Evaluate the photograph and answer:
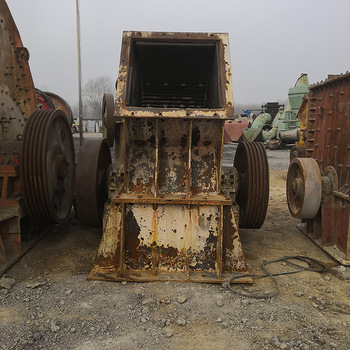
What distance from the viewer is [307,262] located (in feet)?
11.1

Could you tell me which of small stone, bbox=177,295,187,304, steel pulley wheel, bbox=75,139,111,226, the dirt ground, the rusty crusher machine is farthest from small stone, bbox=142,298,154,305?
steel pulley wheel, bbox=75,139,111,226

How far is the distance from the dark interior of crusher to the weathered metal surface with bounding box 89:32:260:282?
245 millimetres

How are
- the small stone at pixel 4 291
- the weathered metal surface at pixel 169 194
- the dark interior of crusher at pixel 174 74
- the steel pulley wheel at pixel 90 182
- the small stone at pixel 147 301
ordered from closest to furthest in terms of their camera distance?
1. the small stone at pixel 147 301
2. the small stone at pixel 4 291
3. the weathered metal surface at pixel 169 194
4. the steel pulley wheel at pixel 90 182
5. the dark interior of crusher at pixel 174 74

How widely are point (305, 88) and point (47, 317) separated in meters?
16.1

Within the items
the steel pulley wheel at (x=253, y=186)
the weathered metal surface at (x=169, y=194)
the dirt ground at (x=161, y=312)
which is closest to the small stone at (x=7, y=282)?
the dirt ground at (x=161, y=312)

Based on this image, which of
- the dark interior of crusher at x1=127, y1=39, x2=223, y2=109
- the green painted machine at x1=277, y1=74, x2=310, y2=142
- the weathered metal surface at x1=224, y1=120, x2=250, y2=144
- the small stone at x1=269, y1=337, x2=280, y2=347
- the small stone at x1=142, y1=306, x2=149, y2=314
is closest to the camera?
the small stone at x1=269, y1=337, x2=280, y2=347

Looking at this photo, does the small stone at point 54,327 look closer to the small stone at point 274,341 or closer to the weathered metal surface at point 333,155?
the small stone at point 274,341

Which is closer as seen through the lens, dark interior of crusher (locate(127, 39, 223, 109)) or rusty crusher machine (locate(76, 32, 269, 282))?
rusty crusher machine (locate(76, 32, 269, 282))

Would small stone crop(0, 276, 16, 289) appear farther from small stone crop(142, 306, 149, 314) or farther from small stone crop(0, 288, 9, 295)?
small stone crop(142, 306, 149, 314)

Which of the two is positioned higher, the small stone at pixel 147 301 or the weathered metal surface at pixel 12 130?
the weathered metal surface at pixel 12 130

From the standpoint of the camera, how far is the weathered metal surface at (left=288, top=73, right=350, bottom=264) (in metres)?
3.37

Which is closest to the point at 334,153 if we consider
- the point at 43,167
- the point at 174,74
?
the point at 174,74

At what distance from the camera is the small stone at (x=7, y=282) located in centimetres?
264

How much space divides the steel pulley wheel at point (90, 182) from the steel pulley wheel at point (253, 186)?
5.02ft
